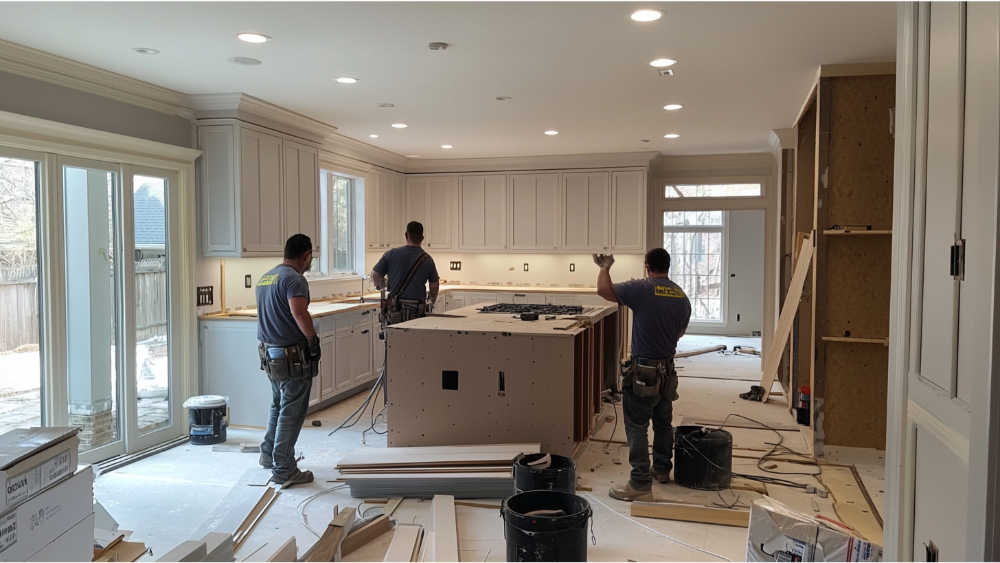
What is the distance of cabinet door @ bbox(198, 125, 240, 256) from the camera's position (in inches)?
207

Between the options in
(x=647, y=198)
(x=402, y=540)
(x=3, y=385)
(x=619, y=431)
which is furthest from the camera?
(x=647, y=198)

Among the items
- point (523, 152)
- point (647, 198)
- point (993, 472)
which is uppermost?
point (523, 152)

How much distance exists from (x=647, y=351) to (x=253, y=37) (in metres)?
2.86

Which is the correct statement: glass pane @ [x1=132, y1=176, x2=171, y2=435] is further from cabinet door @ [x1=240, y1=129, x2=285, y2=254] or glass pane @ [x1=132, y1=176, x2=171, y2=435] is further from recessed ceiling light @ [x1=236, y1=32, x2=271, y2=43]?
recessed ceiling light @ [x1=236, y1=32, x2=271, y2=43]

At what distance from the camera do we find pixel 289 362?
4070mm

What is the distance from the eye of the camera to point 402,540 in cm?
323

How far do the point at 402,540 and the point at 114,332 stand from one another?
2811mm

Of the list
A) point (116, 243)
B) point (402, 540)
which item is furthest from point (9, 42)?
point (402, 540)

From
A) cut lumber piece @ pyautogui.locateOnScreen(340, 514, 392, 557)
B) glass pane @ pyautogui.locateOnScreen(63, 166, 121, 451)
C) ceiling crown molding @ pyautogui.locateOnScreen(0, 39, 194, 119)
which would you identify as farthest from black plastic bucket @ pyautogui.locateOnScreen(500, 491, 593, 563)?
ceiling crown molding @ pyautogui.locateOnScreen(0, 39, 194, 119)

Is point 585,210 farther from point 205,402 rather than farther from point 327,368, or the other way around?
point 205,402

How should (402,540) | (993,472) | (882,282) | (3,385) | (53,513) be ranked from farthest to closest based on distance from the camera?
1. (882,282)
2. (3,385)
3. (402,540)
4. (53,513)
5. (993,472)

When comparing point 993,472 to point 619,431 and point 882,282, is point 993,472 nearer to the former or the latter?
point 882,282

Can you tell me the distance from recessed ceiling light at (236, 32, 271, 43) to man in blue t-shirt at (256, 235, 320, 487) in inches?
45.1

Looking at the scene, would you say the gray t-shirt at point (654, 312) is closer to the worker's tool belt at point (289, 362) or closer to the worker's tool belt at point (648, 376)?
the worker's tool belt at point (648, 376)
